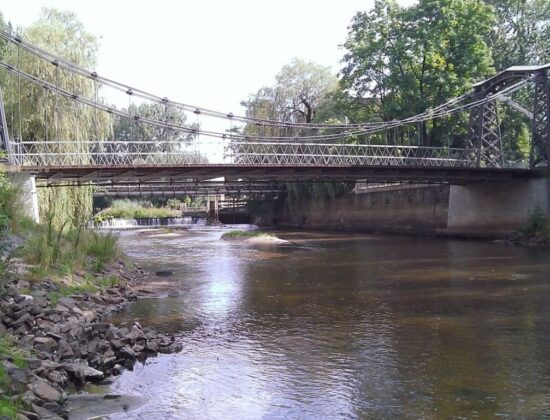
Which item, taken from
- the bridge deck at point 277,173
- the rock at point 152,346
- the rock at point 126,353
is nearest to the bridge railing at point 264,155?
the bridge deck at point 277,173

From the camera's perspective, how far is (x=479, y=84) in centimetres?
4050

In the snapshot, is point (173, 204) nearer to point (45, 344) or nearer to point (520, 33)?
point (520, 33)

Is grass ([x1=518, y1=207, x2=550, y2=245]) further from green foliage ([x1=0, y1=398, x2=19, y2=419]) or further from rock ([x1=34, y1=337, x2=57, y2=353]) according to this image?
green foliage ([x1=0, y1=398, x2=19, y2=419])

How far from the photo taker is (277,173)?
34750 mm

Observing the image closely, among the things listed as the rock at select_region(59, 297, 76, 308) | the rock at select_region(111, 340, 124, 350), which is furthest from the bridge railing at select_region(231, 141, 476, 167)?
the rock at select_region(111, 340, 124, 350)

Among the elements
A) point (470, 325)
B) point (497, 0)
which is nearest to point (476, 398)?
point (470, 325)

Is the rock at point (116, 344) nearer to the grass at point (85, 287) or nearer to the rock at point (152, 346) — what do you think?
the rock at point (152, 346)

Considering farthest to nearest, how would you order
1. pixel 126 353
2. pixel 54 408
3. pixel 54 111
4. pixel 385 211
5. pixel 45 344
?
pixel 385 211 < pixel 54 111 < pixel 126 353 < pixel 45 344 < pixel 54 408

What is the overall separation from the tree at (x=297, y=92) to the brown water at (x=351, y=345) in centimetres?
3863

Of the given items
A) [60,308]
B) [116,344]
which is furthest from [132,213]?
[116,344]

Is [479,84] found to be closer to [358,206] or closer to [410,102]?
[410,102]

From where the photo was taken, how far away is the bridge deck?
28.7 m

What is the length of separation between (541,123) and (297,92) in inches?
1063

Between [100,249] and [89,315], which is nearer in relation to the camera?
[89,315]
